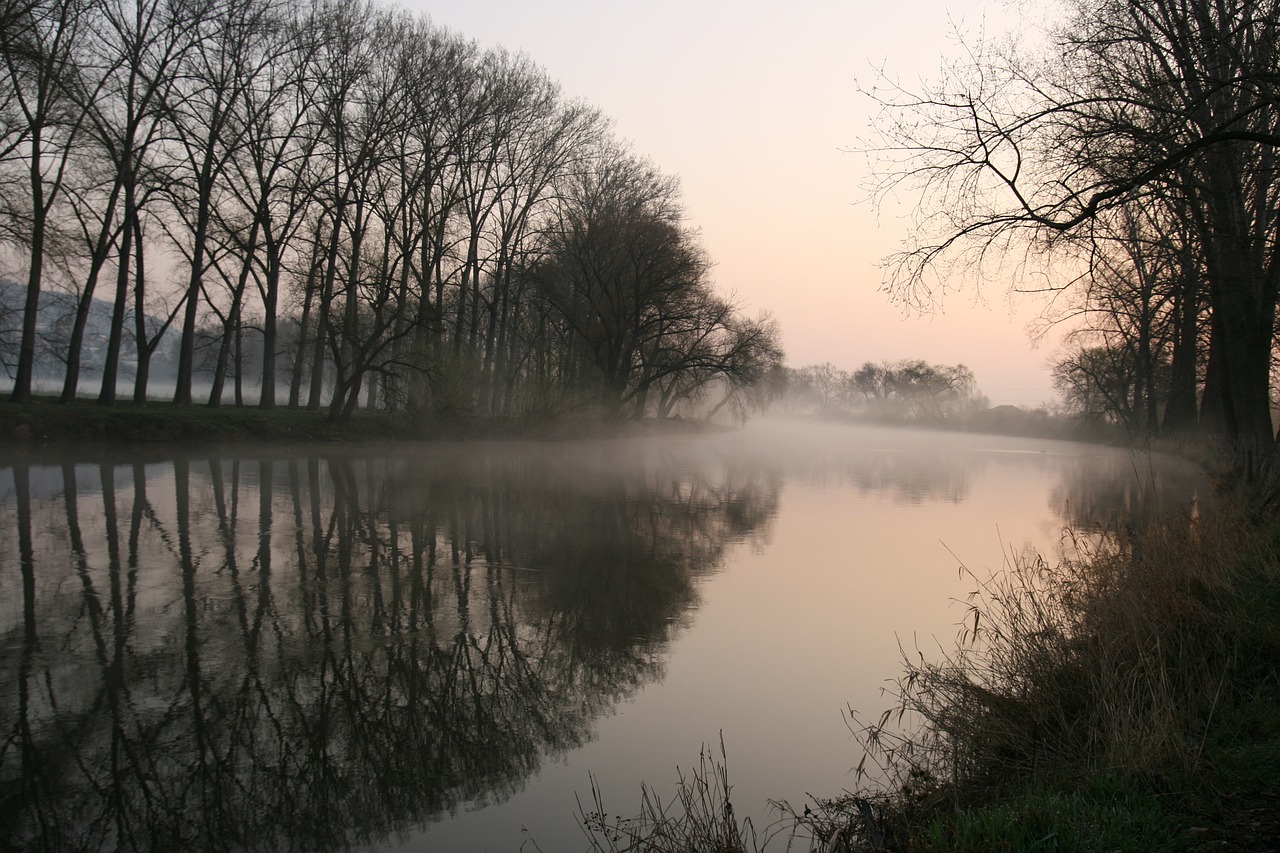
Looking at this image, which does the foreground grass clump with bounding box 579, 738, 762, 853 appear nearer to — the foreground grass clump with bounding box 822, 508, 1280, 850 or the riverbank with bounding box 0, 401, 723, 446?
the foreground grass clump with bounding box 822, 508, 1280, 850

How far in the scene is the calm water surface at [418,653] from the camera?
4.50 metres

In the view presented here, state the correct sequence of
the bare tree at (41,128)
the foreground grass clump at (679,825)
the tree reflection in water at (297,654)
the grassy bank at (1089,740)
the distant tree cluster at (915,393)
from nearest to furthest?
the grassy bank at (1089,740)
the foreground grass clump at (679,825)
the tree reflection in water at (297,654)
the bare tree at (41,128)
the distant tree cluster at (915,393)

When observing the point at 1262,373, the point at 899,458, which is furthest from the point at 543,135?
the point at 1262,373

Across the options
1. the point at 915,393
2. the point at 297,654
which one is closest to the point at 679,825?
the point at 297,654

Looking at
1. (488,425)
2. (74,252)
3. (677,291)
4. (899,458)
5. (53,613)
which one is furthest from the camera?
(677,291)

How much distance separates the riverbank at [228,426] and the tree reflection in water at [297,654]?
26.0ft

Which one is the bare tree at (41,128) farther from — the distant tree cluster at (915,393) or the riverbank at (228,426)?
the distant tree cluster at (915,393)

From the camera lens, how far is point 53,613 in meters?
7.29

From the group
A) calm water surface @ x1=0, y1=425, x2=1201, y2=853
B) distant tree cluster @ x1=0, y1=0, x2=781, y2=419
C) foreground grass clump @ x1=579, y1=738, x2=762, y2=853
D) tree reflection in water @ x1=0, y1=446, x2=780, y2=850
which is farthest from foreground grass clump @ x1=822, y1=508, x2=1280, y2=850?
distant tree cluster @ x1=0, y1=0, x2=781, y2=419

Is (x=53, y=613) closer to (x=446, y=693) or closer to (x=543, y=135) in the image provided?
(x=446, y=693)

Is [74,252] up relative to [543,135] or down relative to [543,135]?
down

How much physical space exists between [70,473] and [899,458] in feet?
94.4

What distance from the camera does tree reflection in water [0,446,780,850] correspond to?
4.43 m

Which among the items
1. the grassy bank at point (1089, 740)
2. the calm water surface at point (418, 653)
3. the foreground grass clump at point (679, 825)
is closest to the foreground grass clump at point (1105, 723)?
the grassy bank at point (1089, 740)
